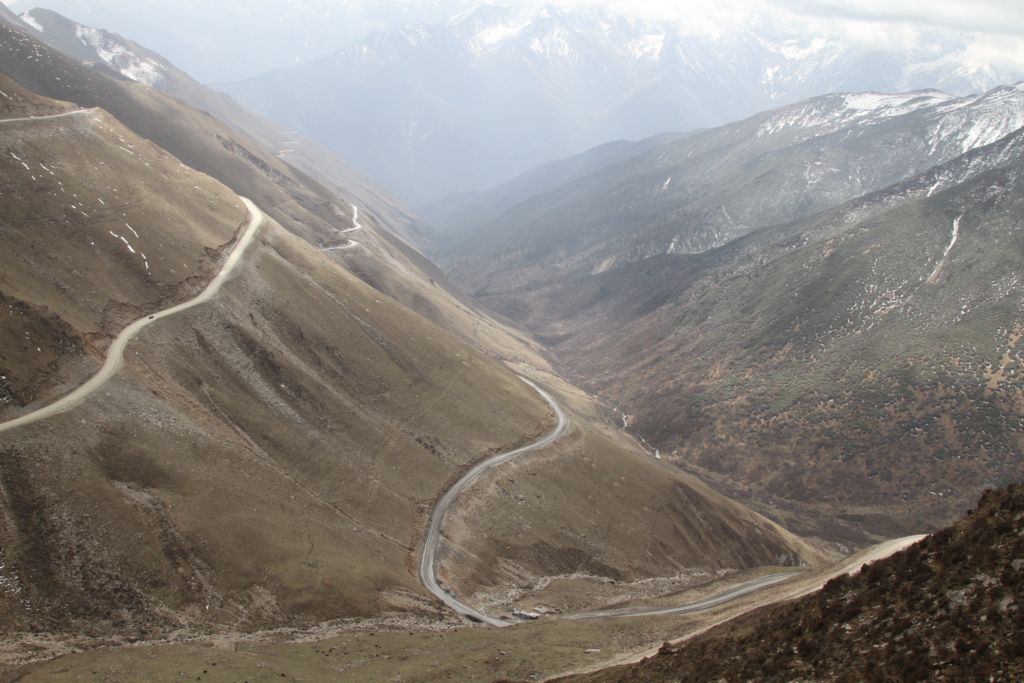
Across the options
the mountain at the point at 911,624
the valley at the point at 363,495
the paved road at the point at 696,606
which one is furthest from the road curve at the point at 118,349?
the mountain at the point at 911,624

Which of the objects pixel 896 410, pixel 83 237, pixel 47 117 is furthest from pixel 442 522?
pixel 896 410

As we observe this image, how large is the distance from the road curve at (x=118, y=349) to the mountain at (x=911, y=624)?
5680cm

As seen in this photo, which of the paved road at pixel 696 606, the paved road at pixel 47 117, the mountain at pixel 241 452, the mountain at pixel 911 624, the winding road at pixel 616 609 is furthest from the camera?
the paved road at pixel 47 117

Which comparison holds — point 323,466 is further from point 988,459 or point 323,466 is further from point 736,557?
point 988,459

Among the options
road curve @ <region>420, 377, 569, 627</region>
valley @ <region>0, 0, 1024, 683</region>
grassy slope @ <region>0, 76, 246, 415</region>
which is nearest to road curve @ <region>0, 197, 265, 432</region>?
valley @ <region>0, 0, 1024, 683</region>

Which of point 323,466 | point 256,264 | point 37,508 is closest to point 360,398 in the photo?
point 323,466

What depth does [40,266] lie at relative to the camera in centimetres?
8194

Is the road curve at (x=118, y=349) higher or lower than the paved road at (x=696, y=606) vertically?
higher

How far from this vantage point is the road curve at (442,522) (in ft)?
250

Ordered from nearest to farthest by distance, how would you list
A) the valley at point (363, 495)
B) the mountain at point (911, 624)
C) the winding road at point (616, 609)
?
the mountain at point (911, 624)
the valley at point (363, 495)
the winding road at point (616, 609)

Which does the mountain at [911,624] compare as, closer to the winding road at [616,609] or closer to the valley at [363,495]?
the valley at [363,495]

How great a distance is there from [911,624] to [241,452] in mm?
67834

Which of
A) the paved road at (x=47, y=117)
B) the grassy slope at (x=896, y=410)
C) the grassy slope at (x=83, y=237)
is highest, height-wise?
the paved road at (x=47, y=117)

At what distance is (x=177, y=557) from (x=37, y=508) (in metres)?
11.5
